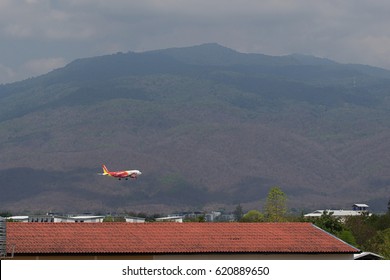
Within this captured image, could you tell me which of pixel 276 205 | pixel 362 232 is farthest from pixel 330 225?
pixel 362 232

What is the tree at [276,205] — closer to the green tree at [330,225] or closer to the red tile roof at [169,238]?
the green tree at [330,225]

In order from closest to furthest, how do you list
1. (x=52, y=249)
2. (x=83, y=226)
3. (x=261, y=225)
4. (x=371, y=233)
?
(x=52, y=249) < (x=83, y=226) < (x=261, y=225) < (x=371, y=233)

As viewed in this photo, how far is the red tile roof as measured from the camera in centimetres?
5278

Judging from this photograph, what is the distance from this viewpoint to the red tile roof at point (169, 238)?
52.8 m

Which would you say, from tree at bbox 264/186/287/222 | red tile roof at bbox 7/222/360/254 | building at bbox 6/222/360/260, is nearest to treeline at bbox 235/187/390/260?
tree at bbox 264/186/287/222

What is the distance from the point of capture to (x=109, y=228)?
5688cm

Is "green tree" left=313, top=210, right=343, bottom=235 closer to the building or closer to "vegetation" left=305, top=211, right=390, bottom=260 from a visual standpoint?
"vegetation" left=305, top=211, right=390, bottom=260

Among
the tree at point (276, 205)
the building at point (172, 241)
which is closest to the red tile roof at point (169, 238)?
the building at point (172, 241)

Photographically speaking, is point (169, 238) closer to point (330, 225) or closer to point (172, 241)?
point (172, 241)

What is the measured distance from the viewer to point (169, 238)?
183 ft

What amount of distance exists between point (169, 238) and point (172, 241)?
485mm
